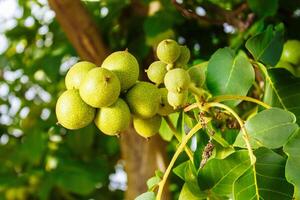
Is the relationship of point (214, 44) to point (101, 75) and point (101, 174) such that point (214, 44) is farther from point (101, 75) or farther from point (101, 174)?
point (101, 75)

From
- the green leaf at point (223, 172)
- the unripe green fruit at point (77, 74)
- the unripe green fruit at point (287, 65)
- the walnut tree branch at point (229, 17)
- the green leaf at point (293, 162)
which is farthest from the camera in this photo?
the walnut tree branch at point (229, 17)

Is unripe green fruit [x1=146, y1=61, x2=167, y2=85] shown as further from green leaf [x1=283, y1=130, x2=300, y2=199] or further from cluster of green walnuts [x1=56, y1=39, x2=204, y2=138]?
green leaf [x1=283, y1=130, x2=300, y2=199]

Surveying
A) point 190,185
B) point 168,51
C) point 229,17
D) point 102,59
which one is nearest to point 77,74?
point 168,51

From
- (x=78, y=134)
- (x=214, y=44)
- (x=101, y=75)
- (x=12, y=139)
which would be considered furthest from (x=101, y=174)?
(x=101, y=75)

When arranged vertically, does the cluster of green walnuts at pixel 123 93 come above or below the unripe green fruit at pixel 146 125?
above

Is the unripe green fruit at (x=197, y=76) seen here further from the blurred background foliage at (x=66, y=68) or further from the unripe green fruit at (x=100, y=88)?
the blurred background foliage at (x=66, y=68)

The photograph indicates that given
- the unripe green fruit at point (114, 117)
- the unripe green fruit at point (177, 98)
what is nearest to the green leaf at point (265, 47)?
the unripe green fruit at point (177, 98)
